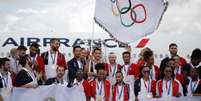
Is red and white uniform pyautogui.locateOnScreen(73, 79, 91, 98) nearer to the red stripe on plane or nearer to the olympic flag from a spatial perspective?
the olympic flag

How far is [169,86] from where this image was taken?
12.5 m

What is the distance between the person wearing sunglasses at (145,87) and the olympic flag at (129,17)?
105 centimetres

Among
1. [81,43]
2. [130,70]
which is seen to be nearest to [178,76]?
[130,70]

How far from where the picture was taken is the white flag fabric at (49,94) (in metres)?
11.7

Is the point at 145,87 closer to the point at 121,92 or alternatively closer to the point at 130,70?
the point at 121,92

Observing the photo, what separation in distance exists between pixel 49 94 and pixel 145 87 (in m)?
2.29

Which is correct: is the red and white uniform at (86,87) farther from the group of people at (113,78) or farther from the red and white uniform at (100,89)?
the red and white uniform at (100,89)

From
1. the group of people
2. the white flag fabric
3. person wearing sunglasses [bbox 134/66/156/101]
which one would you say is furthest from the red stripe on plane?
the white flag fabric

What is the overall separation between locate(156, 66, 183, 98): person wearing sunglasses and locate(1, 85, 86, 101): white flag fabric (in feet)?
5.91

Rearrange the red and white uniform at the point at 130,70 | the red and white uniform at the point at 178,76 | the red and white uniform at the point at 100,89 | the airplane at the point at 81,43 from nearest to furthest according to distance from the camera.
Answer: the red and white uniform at the point at 100,89 < the red and white uniform at the point at 178,76 < the red and white uniform at the point at 130,70 < the airplane at the point at 81,43

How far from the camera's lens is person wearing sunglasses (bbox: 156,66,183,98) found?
12.5m

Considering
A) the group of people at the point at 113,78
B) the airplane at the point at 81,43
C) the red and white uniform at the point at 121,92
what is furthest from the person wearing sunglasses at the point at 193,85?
the airplane at the point at 81,43

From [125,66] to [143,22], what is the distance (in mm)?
2463

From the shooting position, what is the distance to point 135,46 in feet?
75.6
